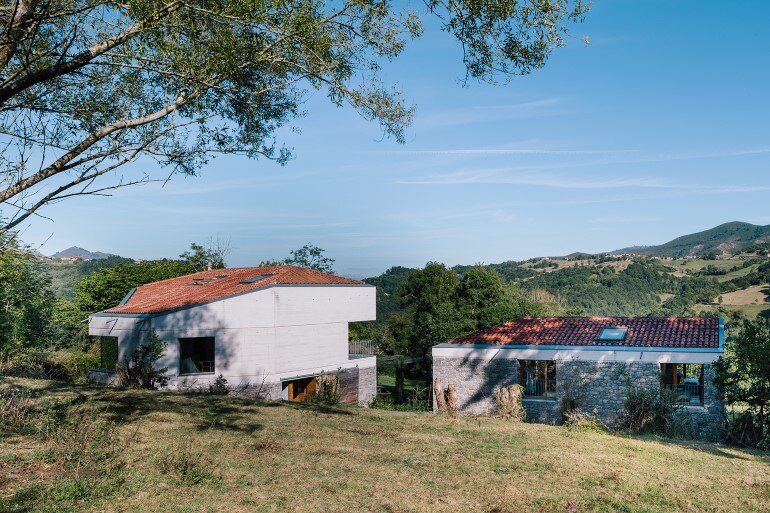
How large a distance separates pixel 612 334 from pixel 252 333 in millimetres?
14798

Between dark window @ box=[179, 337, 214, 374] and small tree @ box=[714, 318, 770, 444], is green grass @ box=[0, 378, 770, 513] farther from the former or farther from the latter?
dark window @ box=[179, 337, 214, 374]

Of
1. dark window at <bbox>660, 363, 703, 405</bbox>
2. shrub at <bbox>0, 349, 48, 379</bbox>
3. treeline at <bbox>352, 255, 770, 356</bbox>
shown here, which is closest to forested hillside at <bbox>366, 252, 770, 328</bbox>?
treeline at <bbox>352, 255, 770, 356</bbox>

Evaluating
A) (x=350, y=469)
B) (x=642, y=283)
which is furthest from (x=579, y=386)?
(x=642, y=283)

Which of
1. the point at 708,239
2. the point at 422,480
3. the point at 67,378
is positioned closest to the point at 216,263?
the point at 67,378

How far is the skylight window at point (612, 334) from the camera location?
23875 millimetres

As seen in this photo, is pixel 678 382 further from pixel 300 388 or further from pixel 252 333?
pixel 252 333

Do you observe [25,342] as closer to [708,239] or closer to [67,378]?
[67,378]

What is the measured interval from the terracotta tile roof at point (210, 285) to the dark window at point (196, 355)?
6.04 ft

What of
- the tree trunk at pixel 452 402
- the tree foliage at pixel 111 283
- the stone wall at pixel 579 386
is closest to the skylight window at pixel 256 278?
the stone wall at pixel 579 386

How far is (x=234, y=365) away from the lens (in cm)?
2488

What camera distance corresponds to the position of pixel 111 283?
3925cm

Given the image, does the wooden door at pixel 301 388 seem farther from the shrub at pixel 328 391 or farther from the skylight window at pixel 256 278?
the shrub at pixel 328 391

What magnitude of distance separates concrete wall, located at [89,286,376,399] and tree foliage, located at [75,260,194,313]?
1334cm

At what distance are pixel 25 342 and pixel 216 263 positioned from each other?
1874 cm
